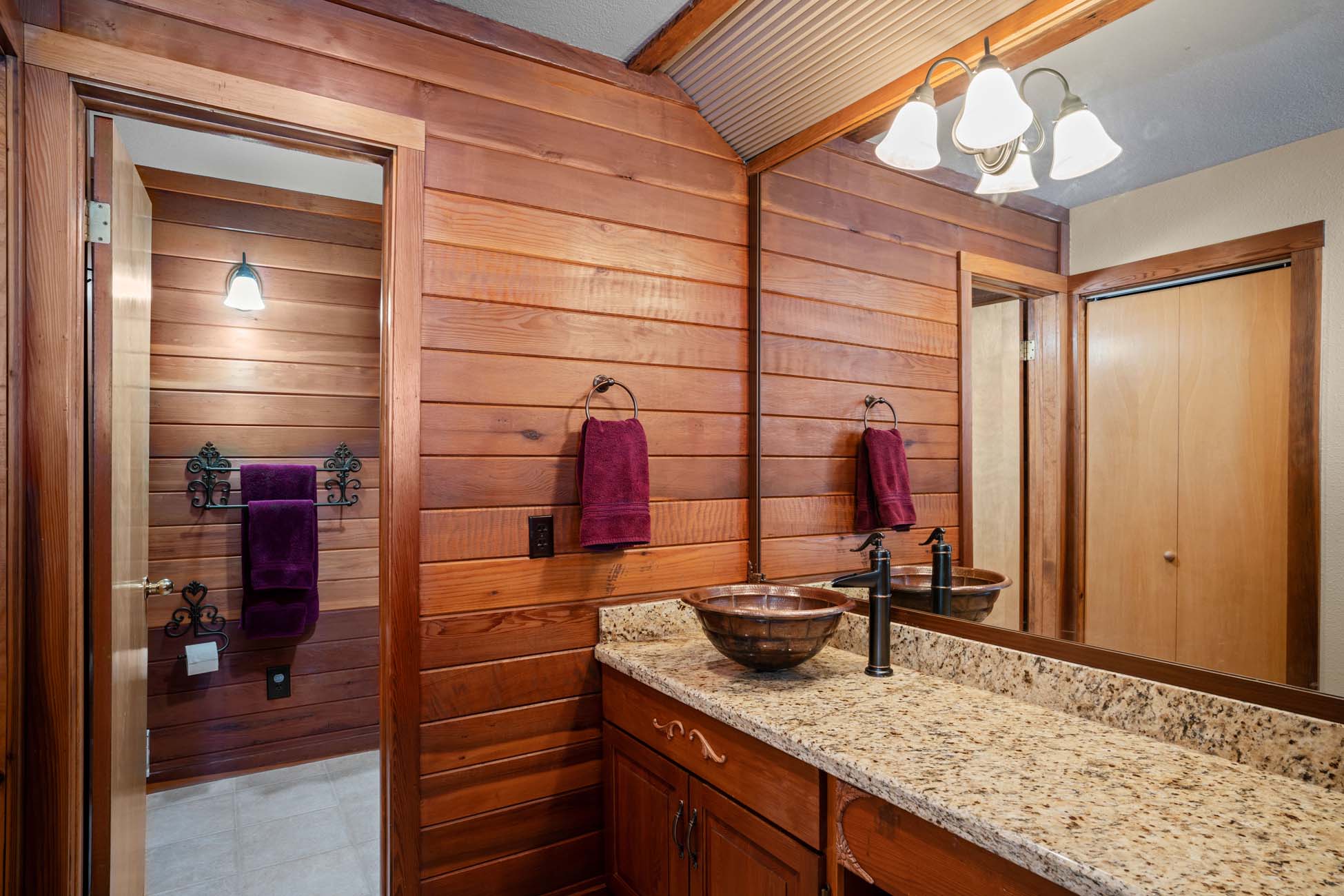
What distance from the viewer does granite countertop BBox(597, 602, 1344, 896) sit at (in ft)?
2.90

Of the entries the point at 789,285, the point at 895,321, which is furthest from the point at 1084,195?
the point at 789,285

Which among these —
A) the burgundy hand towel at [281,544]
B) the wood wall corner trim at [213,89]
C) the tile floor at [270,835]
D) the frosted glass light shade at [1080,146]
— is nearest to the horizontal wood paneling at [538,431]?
the wood wall corner trim at [213,89]

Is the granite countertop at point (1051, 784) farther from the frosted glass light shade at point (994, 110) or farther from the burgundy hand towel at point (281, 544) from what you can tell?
the burgundy hand towel at point (281, 544)

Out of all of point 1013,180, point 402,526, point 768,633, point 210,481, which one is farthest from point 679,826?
point 210,481

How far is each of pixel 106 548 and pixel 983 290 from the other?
79.8 inches

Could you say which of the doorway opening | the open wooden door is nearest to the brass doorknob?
the open wooden door

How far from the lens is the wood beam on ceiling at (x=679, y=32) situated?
1.78 metres

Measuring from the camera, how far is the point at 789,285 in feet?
7.07

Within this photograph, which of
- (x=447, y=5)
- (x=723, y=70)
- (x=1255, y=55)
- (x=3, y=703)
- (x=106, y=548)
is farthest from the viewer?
(x=723, y=70)

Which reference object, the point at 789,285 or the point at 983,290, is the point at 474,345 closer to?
the point at 789,285

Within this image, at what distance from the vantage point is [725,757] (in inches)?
59.2

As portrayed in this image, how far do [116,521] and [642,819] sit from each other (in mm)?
1416

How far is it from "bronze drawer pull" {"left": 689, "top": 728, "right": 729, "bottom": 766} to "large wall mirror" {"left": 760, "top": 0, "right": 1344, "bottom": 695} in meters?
0.67

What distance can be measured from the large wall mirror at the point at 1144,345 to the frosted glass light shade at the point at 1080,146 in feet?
0.03
